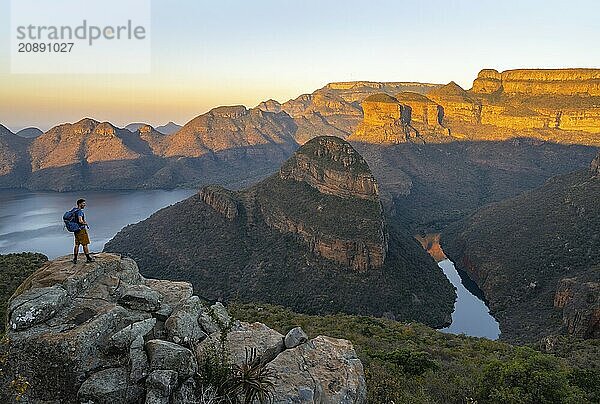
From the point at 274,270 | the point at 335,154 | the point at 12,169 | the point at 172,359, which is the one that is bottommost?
the point at 12,169

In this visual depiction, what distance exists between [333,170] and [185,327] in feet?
176

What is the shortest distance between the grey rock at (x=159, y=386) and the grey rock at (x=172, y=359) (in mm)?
225

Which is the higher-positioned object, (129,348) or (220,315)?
(129,348)

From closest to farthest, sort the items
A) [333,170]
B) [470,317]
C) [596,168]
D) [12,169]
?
1. [470,317]
2. [333,170]
3. [596,168]
4. [12,169]

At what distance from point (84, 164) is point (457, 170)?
560ft

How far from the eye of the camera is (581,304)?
37.8 metres

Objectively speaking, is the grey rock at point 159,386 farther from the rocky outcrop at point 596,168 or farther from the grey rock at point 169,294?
the rocky outcrop at point 596,168

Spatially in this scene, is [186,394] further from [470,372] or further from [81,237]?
[470,372]

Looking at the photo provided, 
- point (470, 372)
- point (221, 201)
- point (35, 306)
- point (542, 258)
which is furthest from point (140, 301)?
point (542, 258)

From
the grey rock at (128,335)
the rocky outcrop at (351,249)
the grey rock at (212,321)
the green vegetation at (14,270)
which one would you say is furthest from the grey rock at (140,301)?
the rocky outcrop at (351,249)

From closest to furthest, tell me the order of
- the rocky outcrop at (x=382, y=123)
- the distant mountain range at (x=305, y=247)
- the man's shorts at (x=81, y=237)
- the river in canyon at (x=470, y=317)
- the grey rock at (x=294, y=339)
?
the grey rock at (x=294, y=339), the man's shorts at (x=81, y=237), the distant mountain range at (x=305, y=247), the river in canyon at (x=470, y=317), the rocky outcrop at (x=382, y=123)

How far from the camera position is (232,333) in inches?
504

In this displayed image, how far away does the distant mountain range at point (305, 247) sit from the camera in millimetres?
53875

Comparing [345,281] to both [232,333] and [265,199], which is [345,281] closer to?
[265,199]
